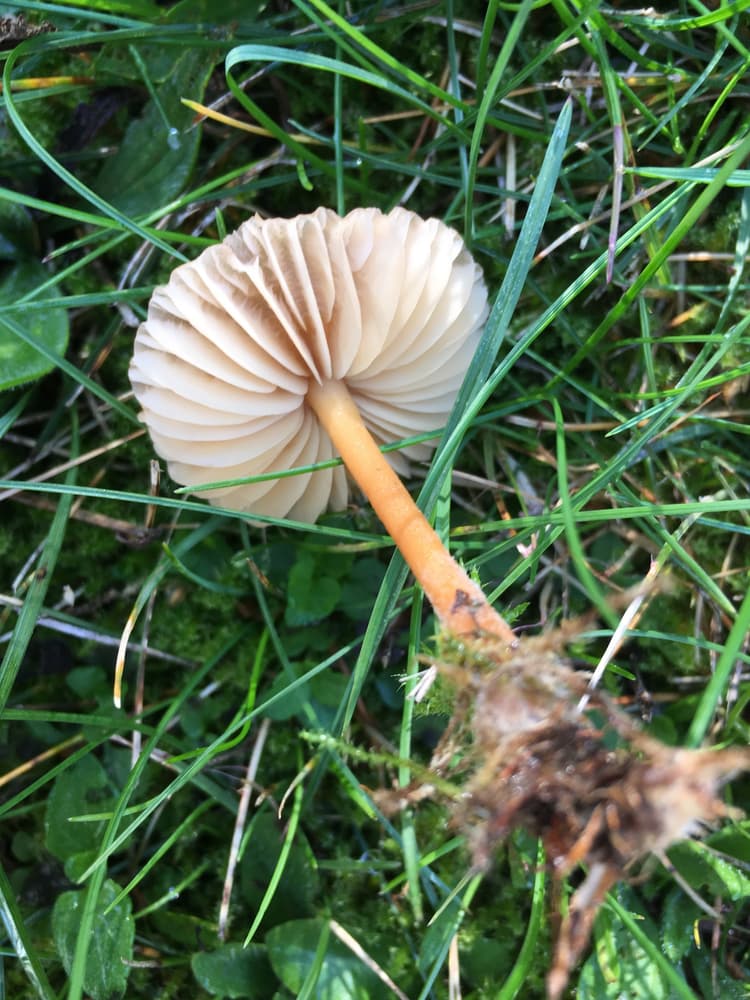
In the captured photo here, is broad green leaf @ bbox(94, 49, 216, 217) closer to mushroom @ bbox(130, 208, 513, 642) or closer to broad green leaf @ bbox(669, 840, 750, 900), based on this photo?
mushroom @ bbox(130, 208, 513, 642)

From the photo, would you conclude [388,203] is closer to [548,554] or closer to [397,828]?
[548,554]

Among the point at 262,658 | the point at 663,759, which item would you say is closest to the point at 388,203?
the point at 262,658

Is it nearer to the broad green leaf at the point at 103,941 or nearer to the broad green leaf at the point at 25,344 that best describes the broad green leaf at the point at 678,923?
the broad green leaf at the point at 103,941

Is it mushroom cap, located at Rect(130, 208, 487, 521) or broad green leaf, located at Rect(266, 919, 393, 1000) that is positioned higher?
mushroom cap, located at Rect(130, 208, 487, 521)

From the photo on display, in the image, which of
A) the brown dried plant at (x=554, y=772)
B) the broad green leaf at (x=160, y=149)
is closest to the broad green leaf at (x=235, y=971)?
the brown dried plant at (x=554, y=772)

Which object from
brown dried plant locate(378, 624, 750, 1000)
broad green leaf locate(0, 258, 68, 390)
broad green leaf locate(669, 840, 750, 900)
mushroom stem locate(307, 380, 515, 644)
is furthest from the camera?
broad green leaf locate(0, 258, 68, 390)

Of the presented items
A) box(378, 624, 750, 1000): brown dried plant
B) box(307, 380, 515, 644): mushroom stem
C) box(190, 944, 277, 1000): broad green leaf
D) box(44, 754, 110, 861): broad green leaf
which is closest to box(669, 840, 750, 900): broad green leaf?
box(378, 624, 750, 1000): brown dried plant

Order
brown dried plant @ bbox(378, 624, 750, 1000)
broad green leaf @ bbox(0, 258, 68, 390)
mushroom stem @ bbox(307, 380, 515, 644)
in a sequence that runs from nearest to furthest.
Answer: brown dried plant @ bbox(378, 624, 750, 1000)
mushroom stem @ bbox(307, 380, 515, 644)
broad green leaf @ bbox(0, 258, 68, 390)
